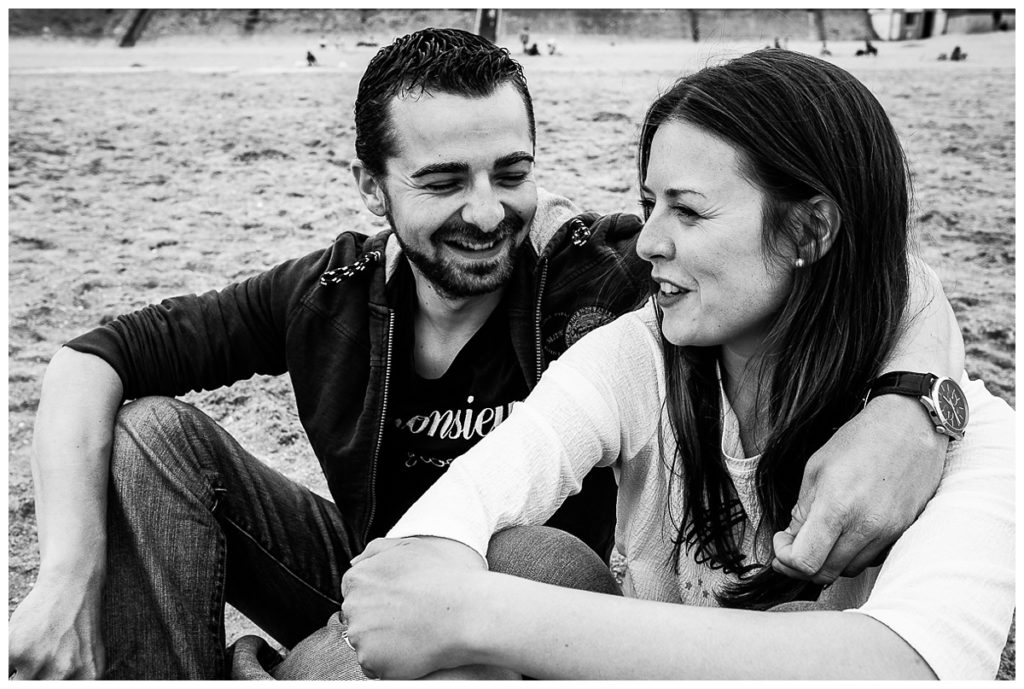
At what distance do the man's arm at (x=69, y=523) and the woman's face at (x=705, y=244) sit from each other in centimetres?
115

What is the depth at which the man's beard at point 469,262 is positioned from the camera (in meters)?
2.29

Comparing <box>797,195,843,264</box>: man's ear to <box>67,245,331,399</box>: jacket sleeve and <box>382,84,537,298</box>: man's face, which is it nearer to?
<box>382,84,537,298</box>: man's face

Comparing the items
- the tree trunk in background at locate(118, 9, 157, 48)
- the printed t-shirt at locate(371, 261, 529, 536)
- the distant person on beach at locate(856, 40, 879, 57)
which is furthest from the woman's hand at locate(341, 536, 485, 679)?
the tree trunk in background at locate(118, 9, 157, 48)

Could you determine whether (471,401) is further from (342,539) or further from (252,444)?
(252,444)

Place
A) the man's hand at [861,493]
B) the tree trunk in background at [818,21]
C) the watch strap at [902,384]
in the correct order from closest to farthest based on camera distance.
A: the man's hand at [861,493] → the watch strap at [902,384] → the tree trunk in background at [818,21]

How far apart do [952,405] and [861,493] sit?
0.79 ft

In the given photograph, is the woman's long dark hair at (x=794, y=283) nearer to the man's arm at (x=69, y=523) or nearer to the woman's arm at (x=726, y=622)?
the woman's arm at (x=726, y=622)

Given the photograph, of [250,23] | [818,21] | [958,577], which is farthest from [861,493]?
[250,23]

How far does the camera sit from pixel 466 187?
231 cm

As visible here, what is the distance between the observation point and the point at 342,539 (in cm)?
242

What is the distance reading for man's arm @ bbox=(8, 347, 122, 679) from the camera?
195cm

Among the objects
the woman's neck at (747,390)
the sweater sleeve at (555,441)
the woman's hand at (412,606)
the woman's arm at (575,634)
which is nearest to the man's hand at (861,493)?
the woman's arm at (575,634)

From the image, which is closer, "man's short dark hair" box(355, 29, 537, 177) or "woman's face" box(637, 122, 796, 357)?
"woman's face" box(637, 122, 796, 357)

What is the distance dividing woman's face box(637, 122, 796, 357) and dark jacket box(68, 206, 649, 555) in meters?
0.42
